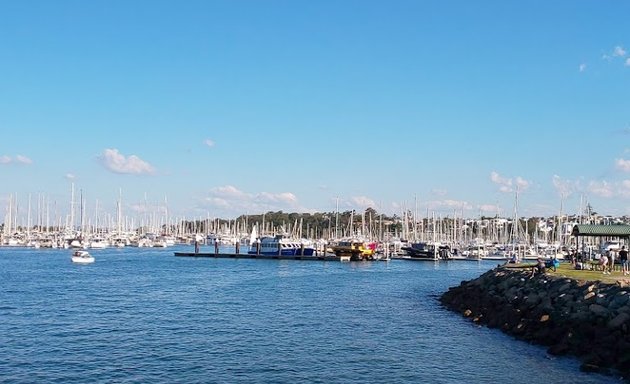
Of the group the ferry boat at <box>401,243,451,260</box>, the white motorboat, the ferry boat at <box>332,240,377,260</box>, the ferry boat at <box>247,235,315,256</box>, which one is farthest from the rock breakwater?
the ferry boat at <box>401,243,451,260</box>

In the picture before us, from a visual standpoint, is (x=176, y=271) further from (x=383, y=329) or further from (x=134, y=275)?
(x=383, y=329)

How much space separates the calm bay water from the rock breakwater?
1012mm

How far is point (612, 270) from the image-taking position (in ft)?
150

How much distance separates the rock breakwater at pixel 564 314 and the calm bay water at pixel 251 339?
3.32 feet

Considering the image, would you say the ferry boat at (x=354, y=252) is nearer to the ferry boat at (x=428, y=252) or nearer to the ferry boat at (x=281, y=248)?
the ferry boat at (x=281, y=248)

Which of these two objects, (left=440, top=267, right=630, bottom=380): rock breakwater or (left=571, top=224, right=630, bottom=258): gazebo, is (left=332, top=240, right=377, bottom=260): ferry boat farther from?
(left=571, top=224, right=630, bottom=258): gazebo

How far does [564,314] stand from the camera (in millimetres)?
32812

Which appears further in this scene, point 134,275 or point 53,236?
point 53,236

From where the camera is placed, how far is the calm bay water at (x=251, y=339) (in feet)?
83.1

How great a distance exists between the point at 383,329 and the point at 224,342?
936 cm

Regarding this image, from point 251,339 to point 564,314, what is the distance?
15.4 m

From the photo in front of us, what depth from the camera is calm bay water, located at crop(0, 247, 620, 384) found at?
25.3 m

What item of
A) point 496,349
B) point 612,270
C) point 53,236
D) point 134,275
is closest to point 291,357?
point 496,349

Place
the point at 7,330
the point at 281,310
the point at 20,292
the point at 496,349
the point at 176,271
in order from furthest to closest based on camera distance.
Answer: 1. the point at 176,271
2. the point at 20,292
3. the point at 281,310
4. the point at 7,330
5. the point at 496,349
